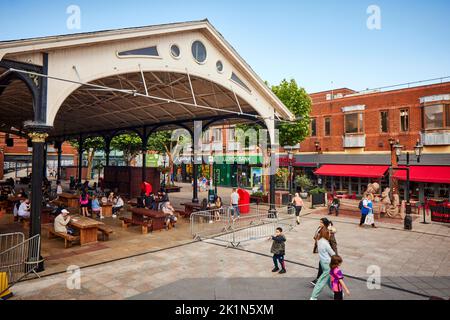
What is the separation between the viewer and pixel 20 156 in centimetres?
5194

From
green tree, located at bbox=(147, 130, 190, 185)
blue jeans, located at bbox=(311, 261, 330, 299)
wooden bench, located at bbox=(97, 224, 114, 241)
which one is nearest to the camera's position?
blue jeans, located at bbox=(311, 261, 330, 299)

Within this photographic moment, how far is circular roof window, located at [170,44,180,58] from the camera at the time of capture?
11.8m

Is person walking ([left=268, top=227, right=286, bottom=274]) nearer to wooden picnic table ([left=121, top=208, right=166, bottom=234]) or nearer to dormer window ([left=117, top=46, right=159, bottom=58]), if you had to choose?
wooden picnic table ([left=121, top=208, right=166, bottom=234])

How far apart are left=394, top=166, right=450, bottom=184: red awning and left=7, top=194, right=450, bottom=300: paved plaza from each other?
9359mm

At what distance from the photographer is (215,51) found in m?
13.6

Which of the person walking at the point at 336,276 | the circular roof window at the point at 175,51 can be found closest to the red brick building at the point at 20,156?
the circular roof window at the point at 175,51

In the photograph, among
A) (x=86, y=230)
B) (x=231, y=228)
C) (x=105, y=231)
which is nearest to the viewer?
(x=86, y=230)

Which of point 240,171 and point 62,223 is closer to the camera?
point 62,223

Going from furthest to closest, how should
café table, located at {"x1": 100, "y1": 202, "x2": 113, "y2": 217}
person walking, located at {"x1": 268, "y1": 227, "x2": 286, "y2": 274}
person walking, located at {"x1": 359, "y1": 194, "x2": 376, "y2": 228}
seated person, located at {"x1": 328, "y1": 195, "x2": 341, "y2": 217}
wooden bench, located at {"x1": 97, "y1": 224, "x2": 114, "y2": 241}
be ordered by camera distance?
seated person, located at {"x1": 328, "y1": 195, "x2": 341, "y2": 217}, café table, located at {"x1": 100, "y1": 202, "x2": 113, "y2": 217}, person walking, located at {"x1": 359, "y1": 194, "x2": 376, "y2": 228}, wooden bench, located at {"x1": 97, "y1": 224, "x2": 114, "y2": 241}, person walking, located at {"x1": 268, "y1": 227, "x2": 286, "y2": 274}

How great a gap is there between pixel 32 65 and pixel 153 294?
7.05 meters

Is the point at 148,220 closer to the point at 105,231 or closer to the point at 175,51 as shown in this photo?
the point at 105,231

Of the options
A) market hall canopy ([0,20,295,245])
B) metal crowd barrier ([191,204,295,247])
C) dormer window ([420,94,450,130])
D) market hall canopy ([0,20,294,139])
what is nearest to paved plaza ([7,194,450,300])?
metal crowd barrier ([191,204,295,247])

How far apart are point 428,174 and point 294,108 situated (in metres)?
10.9

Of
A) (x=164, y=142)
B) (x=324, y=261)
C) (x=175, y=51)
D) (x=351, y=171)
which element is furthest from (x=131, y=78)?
(x=164, y=142)
